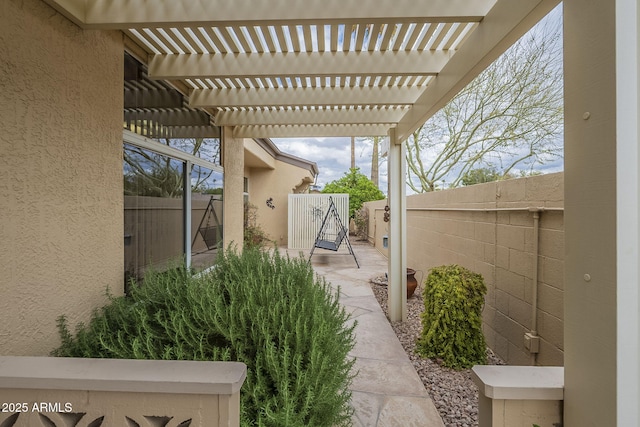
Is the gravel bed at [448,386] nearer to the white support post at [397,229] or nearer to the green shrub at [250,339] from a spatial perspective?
the white support post at [397,229]

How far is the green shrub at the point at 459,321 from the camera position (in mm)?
3000

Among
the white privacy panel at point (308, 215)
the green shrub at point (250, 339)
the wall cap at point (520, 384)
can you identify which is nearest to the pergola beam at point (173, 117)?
the green shrub at point (250, 339)

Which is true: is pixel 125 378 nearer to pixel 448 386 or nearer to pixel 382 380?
pixel 382 380

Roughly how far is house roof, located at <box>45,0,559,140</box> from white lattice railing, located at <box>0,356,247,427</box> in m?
1.94

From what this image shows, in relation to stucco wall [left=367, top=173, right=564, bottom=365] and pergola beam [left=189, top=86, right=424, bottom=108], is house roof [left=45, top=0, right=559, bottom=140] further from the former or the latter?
stucco wall [left=367, top=173, right=564, bottom=365]

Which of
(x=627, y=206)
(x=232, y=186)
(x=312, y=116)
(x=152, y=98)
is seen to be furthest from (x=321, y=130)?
(x=627, y=206)

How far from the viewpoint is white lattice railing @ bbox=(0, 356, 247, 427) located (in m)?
1.11

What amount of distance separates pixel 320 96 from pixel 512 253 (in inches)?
99.2

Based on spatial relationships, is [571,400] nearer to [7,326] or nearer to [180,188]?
[7,326]

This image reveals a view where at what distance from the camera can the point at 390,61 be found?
8.52 feet

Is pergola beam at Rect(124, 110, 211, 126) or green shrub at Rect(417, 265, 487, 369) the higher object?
pergola beam at Rect(124, 110, 211, 126)

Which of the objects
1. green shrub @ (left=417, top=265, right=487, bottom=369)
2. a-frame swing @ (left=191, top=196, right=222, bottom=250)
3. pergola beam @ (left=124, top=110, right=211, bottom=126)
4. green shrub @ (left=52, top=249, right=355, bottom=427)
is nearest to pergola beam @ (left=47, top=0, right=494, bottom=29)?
pergola beam @ (left=124, top=110, right=211, bottom=126)

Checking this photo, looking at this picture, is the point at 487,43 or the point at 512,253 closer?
the point at 487,43

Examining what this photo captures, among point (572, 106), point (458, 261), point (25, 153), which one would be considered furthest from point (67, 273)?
point (458, 261)
